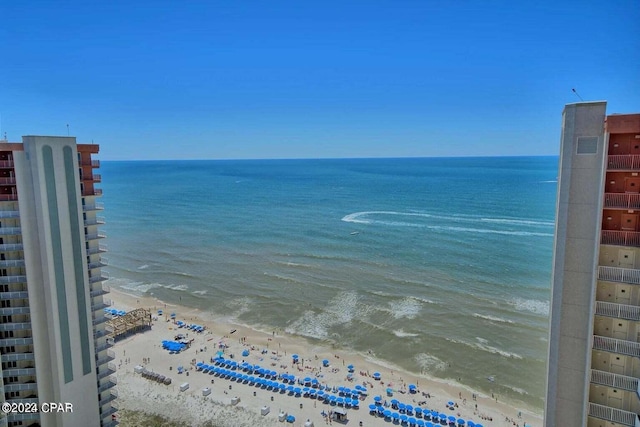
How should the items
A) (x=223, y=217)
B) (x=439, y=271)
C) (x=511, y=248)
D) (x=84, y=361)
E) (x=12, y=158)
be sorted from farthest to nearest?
(x=223, y=217) → (x=511, y=248) → (x=439, y=271) → (x=84, y=361) → (x=12, y=158)

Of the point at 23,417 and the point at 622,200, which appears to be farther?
the point at 23,417

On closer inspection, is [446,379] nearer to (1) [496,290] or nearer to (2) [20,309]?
(1) [496,290]

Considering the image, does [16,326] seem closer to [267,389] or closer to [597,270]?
[267,389]

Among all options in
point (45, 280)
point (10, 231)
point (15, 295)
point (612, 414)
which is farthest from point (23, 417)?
point (612, 414)

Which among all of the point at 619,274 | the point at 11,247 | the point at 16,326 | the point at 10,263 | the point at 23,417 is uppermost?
the point at 11,247

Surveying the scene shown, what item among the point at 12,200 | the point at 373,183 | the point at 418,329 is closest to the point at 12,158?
the point at 12,200
